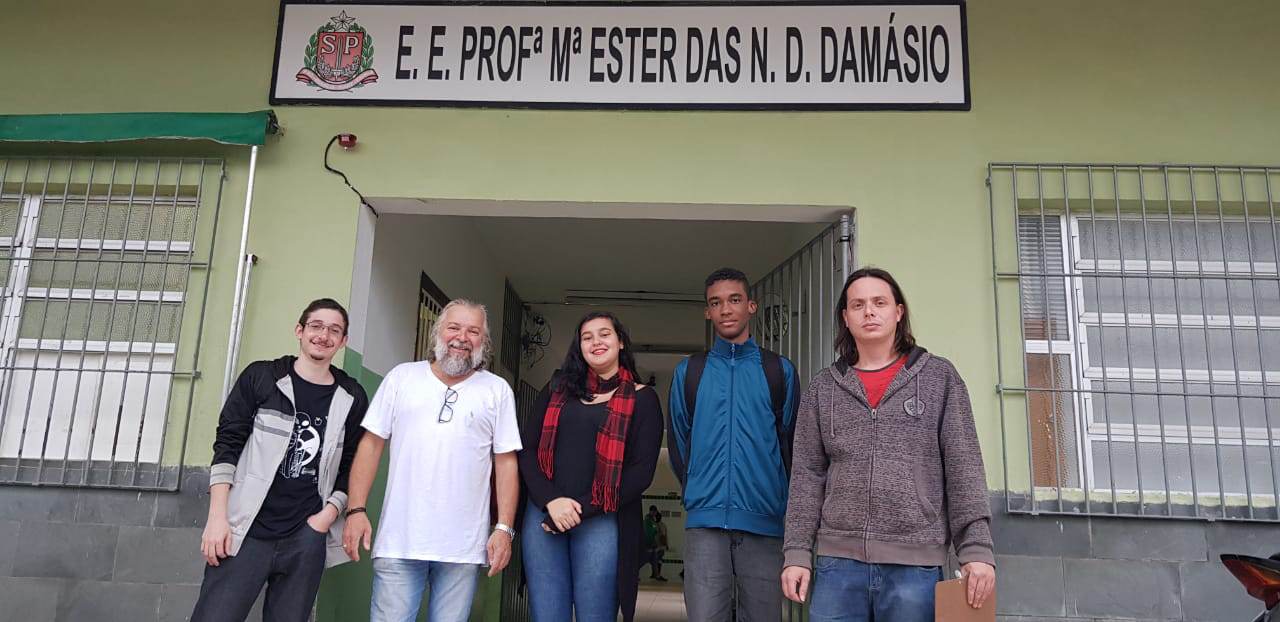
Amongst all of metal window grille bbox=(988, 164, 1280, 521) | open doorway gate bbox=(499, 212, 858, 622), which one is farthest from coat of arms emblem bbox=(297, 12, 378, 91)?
metal window grille bbox=(988, 164, 1280, 521)

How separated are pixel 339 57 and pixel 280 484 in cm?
190

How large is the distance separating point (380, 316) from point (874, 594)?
2.60 metres

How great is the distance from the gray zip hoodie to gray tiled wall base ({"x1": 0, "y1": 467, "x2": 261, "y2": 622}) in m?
2.13

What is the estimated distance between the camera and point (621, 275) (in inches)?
268

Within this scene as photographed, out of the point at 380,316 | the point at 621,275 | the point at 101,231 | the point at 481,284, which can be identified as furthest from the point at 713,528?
the point at 621,275

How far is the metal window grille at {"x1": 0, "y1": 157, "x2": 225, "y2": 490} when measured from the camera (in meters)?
3.37

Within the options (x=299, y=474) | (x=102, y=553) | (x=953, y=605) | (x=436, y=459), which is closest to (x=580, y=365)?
(x=436, y=459)

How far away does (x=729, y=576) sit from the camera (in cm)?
267

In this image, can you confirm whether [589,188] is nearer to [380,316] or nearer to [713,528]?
[380,316]

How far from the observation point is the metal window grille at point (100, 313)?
3.37 metres

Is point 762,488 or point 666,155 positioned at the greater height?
point 666,155

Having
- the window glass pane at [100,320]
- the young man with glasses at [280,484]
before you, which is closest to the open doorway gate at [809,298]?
the young man with glasses at [280,484]

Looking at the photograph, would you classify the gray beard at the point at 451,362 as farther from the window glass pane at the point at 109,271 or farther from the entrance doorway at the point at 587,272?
the window glass pane at the point at 109,271

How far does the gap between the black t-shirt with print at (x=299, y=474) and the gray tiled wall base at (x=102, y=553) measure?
814mm
